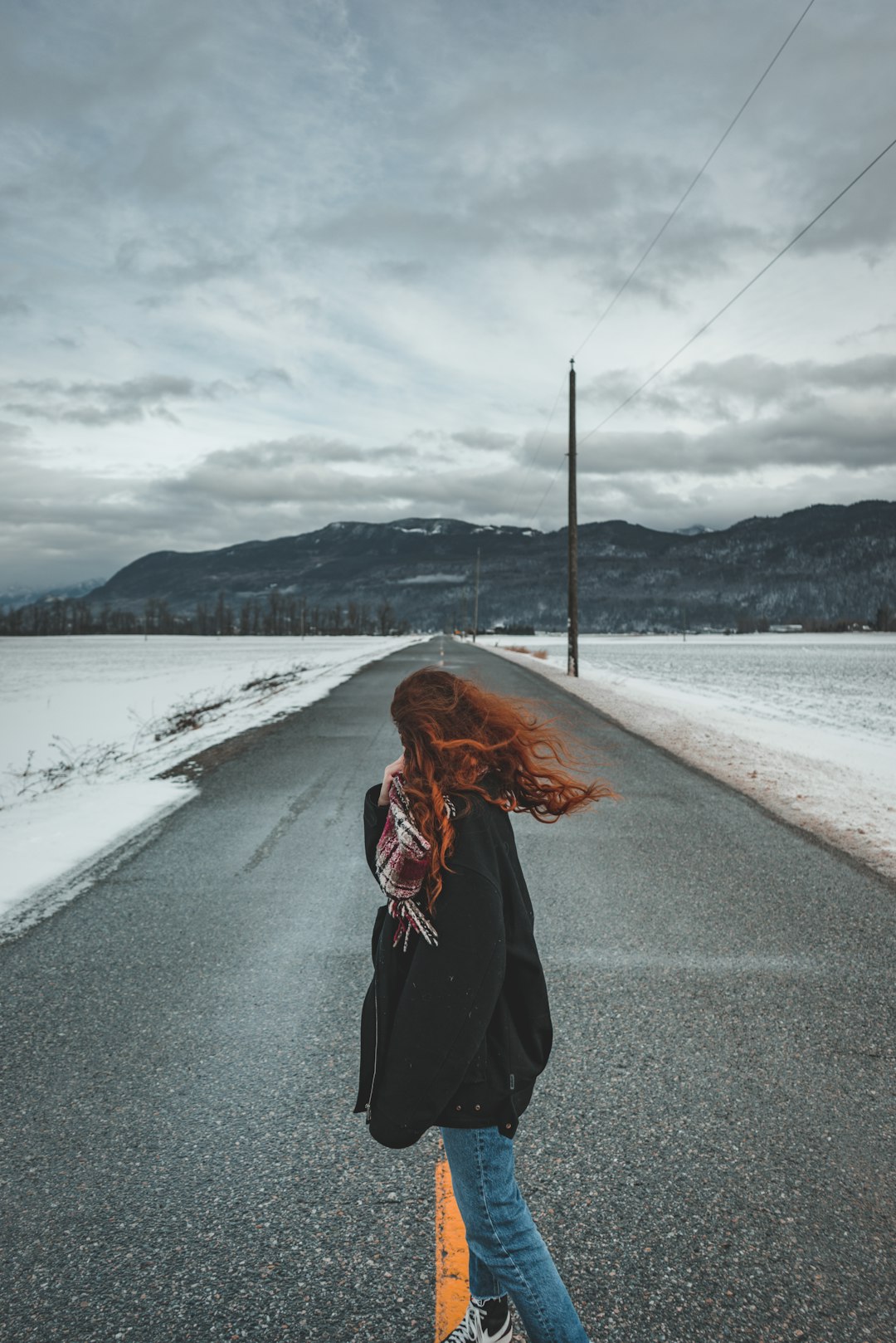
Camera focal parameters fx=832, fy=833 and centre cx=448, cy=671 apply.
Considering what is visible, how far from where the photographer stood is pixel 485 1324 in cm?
210

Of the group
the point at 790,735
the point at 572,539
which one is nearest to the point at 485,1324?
the point at 790,735

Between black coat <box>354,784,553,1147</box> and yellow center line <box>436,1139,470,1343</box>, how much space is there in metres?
0.69

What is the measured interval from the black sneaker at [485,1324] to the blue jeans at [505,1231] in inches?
4.9

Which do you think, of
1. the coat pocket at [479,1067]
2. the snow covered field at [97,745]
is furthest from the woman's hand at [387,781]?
the snow covered field at [97,745]

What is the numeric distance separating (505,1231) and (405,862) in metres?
0.93

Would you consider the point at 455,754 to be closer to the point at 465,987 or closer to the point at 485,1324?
the point at 465,987

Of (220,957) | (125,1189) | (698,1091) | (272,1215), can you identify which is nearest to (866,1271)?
(698,1091)

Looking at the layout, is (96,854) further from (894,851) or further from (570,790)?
(894,851)

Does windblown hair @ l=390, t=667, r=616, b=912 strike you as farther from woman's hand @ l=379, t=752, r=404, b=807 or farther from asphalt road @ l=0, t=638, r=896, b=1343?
asphalt road @ l=0, t=638, r=896, b=1343

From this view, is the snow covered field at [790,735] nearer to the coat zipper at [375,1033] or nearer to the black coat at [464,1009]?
the black coat at [464,1009]

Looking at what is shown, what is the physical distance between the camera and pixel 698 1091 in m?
3.27

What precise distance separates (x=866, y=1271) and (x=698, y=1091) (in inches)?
37.2

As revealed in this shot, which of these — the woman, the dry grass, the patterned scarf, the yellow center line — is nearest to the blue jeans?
the woman

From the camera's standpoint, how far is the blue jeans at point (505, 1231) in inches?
77.6
